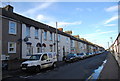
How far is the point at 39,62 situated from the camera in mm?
12281

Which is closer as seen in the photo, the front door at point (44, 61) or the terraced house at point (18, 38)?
the front door at point (44, 61)

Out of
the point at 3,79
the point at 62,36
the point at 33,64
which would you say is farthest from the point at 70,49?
the point at 3,79

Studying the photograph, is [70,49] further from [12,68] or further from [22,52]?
[12,68]

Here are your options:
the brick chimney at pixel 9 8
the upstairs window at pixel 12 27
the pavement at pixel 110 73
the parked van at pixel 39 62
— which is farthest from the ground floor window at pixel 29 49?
the pavement at pixel 110 73

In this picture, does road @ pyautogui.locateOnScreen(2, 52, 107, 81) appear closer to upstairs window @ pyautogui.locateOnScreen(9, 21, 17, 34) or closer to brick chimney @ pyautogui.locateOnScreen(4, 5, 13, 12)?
upstairs window @ pyautogui.locateOnScreen(9, 21, 17, 34)

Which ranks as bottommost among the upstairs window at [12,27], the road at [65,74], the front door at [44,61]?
the road at [65,74]

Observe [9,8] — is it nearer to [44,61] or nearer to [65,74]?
[44,61]

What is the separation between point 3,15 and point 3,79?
836cm

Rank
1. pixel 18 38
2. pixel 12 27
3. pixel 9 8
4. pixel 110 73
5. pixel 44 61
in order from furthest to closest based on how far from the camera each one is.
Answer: pixel 9 8, pixel 18 38, pixel 12 27, pixel 44 61, pixel 110 73

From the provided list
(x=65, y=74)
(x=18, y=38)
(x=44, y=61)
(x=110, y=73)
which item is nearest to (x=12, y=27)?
(x=18, y=38)

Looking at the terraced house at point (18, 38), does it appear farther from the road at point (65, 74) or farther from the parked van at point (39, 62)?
the road at point (65, 74)

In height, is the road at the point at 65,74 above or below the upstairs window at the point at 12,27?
below

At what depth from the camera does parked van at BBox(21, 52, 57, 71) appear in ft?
38.2

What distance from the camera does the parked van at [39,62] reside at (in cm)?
1165
